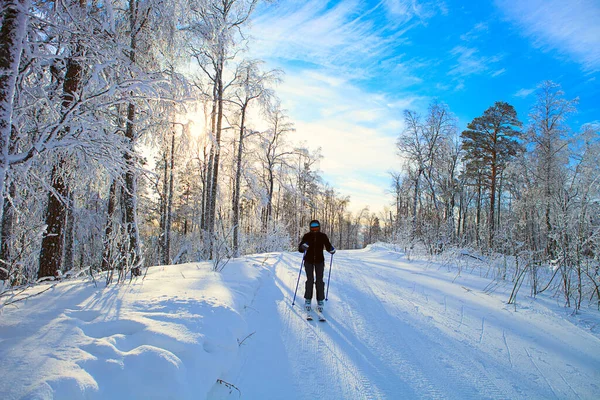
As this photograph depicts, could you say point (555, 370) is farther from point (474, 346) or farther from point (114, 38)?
point (114, 38)

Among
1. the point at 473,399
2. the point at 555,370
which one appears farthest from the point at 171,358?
the point at 555,370

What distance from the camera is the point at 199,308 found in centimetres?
353

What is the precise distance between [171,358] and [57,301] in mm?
1836

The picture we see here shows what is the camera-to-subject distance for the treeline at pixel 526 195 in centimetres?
512

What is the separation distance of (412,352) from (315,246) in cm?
252

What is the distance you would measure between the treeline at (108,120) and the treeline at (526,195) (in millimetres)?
6617

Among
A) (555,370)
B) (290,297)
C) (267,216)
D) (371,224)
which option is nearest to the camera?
(555,370)

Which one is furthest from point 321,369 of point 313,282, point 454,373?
point 313,282

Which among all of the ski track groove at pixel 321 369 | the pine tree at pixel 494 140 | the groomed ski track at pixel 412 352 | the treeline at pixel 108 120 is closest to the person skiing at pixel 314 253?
the groomed ski track at pixel 412 352

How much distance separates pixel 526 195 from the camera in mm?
10938

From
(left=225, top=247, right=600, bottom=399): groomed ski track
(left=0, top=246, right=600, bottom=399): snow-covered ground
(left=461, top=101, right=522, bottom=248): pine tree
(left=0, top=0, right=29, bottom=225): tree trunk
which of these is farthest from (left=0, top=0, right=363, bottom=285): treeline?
(left=461, top=101, right=522, bottom=248): pine tree

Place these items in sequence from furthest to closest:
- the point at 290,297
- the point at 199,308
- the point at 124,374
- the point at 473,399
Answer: the point at 290,297 < the point at 199,308 < the point at 473,399 < the point at 124,374

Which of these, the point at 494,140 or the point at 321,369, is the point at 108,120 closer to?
the point at 321,369

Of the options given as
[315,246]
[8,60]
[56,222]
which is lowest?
[315,246]
